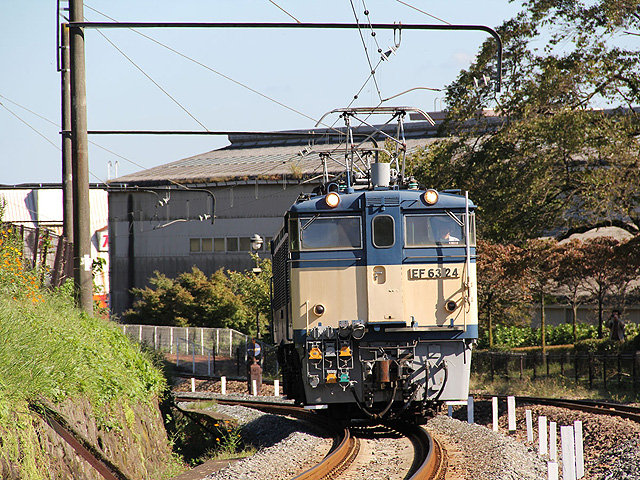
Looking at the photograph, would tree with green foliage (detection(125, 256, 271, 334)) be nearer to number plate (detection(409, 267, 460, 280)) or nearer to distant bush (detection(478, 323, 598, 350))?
distant bush (detection(478, 323, 598, 350))

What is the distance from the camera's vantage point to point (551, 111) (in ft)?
68.3

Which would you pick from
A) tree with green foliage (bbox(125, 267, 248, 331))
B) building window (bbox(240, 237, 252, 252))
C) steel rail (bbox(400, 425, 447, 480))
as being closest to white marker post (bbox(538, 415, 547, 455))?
steel rail (bbox(400, 425, 447, 480))

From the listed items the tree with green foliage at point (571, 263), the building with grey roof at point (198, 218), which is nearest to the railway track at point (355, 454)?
the tree with green foliage at point (571, 263)

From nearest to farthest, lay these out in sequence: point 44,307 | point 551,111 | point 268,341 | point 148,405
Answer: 1. point 44,307
2. point 148,405
3. point 551,111
4. point 268,341

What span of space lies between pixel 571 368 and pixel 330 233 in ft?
46.5

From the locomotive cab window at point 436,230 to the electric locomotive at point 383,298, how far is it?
0.05ft

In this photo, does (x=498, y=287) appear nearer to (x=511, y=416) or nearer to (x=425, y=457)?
(x=511, y=416)

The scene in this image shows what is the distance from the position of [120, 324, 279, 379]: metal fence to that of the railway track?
14.5 meters

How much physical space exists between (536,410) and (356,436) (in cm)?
457

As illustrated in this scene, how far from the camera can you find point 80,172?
13.7 meters

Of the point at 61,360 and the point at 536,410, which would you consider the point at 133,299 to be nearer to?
the point at 536,410

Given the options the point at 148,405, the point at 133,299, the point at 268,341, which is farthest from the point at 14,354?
the point at 133,299

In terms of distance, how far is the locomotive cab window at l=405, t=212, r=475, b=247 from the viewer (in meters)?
12.7

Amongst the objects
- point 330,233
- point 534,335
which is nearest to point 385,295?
point 330,233
